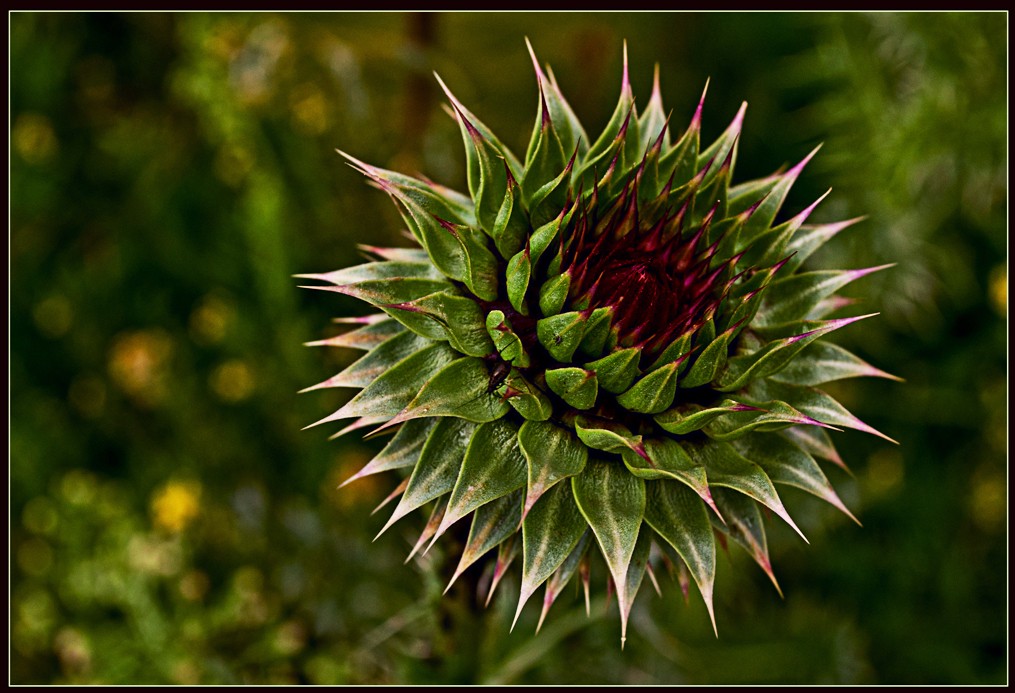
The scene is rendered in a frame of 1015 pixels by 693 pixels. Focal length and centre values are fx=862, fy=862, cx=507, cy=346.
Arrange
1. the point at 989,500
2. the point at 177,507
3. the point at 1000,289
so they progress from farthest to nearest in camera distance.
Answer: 1. the point at 989,500
2. the point at 1000,289
3. the point at 177,507

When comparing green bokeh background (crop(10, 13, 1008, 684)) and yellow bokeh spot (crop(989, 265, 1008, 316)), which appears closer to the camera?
green bokeh background (crop(10, 13, 1008, 684))

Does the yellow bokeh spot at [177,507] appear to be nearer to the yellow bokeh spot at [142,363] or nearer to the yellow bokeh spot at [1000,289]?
the yellow bokeh spot at [142,363]

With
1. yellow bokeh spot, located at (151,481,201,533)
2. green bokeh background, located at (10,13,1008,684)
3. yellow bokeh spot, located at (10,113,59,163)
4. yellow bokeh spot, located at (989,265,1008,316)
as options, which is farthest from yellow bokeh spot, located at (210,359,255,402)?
yellow bokeh spot, located at (989,265,1008,316)

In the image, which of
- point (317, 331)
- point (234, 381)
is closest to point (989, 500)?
point (317, 331)

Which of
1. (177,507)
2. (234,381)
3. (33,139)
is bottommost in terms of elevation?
(177,507)

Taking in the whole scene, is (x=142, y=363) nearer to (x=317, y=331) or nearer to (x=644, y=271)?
(x=317, y=331)

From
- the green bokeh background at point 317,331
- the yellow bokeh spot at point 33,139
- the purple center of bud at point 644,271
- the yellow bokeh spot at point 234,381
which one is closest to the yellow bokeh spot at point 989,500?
the green bokeh background at point 317,331

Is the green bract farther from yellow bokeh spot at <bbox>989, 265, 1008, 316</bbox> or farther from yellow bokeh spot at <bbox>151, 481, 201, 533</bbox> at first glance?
yellow bokeh spot at <bbox>989, 265, 1008, 316</bbox>
